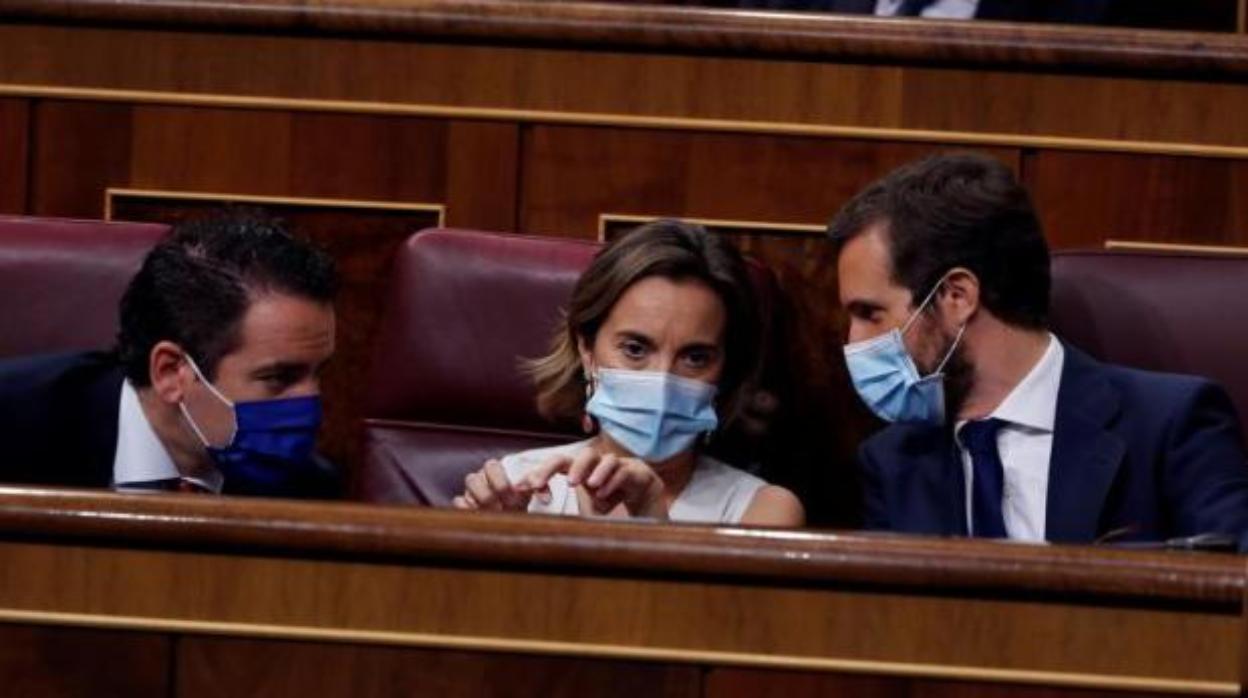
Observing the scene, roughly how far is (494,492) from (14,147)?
1.19 feet

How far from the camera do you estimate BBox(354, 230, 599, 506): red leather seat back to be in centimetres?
119

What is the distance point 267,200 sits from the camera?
1.31 meters

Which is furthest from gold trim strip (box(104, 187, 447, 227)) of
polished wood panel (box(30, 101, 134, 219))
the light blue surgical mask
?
the light blue surgical mask

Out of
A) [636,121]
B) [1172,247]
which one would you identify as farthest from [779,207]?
[1172,247]

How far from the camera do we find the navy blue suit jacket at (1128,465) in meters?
1.13

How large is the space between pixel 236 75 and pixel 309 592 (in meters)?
0.54

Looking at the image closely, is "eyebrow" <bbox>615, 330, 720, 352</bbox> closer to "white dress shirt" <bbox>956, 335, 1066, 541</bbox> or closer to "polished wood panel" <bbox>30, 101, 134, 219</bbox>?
"white dress shirt" <bbox>956, 335, 1066, 541</bbox>

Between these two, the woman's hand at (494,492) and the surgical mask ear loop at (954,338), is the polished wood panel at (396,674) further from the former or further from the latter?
the surgical mask ear loop at (954,338)

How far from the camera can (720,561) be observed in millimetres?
817

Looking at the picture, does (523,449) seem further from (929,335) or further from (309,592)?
(309,592)

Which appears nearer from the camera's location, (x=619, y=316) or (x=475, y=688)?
(x=475, y=688)

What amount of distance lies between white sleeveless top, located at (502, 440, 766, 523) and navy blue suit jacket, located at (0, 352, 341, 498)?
0.35ft

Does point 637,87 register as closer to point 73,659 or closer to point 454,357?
point 454,357

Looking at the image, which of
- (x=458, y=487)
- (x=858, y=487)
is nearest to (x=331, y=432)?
(x=458, y=487)
